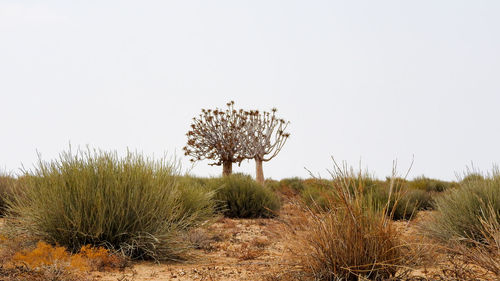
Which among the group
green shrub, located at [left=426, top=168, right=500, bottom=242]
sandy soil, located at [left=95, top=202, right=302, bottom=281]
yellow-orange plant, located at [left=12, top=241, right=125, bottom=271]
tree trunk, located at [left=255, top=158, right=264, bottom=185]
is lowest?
sandy soil, located at [left=95, top=202, right=302, bottom=281]

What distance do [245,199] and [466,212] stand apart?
5506 mm

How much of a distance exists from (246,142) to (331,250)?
1980cm

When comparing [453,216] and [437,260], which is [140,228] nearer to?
[437,260]

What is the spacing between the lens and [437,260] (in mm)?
4020

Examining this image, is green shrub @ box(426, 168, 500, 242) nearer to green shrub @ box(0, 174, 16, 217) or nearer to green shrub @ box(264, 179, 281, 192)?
green shrub @ box(0, 174, 16, 217)

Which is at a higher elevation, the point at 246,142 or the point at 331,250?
the point at 246,142

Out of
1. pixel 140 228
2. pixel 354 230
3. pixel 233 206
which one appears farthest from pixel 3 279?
pixel 233 206

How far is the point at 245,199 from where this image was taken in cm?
1107

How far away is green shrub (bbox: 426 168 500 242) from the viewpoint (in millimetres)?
6512

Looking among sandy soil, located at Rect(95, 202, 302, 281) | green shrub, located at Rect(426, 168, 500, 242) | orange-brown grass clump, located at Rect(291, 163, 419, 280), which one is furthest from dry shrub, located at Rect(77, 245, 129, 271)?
green shrub, located at Rect(426, 168, 500, 242)

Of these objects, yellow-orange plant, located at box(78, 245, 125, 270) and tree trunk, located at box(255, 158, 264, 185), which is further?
tree trunk, located at box(255, 158, 264, 185)

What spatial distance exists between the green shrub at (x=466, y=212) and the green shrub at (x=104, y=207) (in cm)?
373

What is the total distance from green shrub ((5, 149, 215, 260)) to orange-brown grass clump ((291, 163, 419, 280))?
2088 millimetres

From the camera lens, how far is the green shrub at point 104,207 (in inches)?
209
